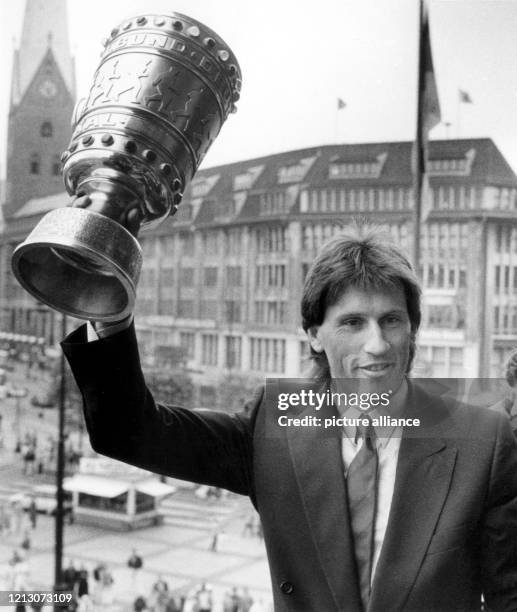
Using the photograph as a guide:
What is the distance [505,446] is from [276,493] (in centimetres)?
33

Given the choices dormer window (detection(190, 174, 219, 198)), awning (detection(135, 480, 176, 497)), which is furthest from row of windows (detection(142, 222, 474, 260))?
awning (detection(135, 480, 176, 497))

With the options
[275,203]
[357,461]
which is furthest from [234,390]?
[357,461]

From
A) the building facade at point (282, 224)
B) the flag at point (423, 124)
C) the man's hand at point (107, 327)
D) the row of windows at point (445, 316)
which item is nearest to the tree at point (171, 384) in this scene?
the building facade at point (282, 224)

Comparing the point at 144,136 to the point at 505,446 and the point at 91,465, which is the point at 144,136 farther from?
the point at 91,465

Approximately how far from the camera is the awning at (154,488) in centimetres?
258

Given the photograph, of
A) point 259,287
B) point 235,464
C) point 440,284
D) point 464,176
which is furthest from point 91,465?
point 235,464

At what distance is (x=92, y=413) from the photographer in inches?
35.2

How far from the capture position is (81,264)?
796 mm

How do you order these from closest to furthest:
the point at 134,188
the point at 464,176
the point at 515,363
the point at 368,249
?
the point at 134,188 → the point at 368,249 → the point at 515,363 → the point at 464,176

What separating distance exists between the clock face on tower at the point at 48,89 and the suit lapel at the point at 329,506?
56.8 inches

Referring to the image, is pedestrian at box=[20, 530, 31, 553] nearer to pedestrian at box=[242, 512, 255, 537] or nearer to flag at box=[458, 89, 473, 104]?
pedestrian at box=[242, 512, 255, 537]

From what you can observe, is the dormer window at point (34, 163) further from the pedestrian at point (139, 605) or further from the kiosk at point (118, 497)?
the pedestrian at point (139, 605)

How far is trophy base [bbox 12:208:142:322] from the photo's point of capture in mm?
700

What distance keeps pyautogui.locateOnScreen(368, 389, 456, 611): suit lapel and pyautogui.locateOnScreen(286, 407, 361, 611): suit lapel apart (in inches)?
1.6
